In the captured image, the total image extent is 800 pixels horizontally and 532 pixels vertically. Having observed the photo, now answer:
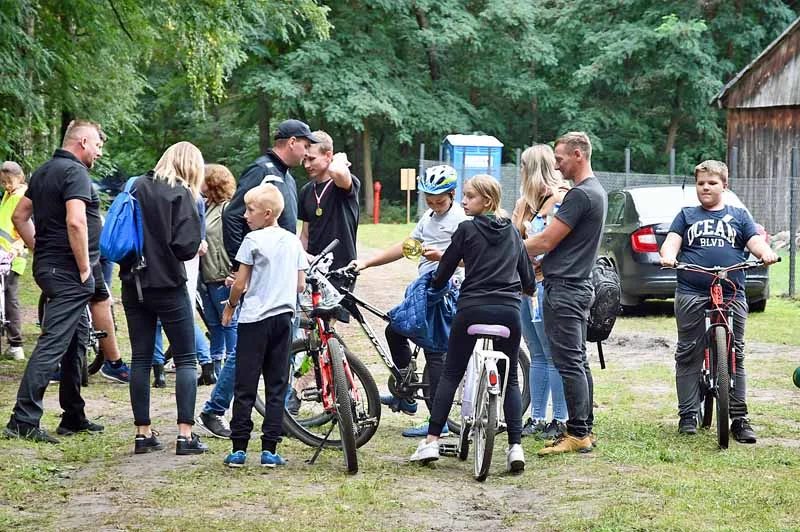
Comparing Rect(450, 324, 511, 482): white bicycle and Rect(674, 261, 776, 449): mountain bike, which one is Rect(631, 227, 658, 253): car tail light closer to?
Rect(674, 261, 776, 449): mountain bike

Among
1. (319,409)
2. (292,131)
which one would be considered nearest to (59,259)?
(292,131)

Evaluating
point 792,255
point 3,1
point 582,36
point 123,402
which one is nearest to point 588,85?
point 582,36

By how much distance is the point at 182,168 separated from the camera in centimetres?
762

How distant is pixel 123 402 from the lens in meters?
9.84

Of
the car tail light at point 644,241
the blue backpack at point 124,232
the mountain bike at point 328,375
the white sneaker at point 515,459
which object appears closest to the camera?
the white sneaker at point 515,459

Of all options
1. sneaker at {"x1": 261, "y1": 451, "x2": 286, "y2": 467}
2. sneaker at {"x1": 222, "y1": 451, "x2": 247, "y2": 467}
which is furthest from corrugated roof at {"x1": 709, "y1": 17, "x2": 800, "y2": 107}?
sneaker at {"x1": 222, "y1": 451, "x2": 247, "y2": 467}

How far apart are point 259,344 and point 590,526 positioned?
2.26 metres

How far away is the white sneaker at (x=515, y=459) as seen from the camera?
7125mm

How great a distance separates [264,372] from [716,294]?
2929 mm

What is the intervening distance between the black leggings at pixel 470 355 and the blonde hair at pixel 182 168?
1838 mm

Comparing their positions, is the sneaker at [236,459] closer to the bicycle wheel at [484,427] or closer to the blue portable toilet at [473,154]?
the bicycle wheel at [484,427]

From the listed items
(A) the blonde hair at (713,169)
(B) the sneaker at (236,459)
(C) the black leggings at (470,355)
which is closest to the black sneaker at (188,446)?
(B) the sneaker at (236,459)

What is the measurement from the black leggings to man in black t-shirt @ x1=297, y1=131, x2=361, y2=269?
1733 millimetres

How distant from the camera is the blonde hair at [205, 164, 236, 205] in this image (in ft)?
34.1
